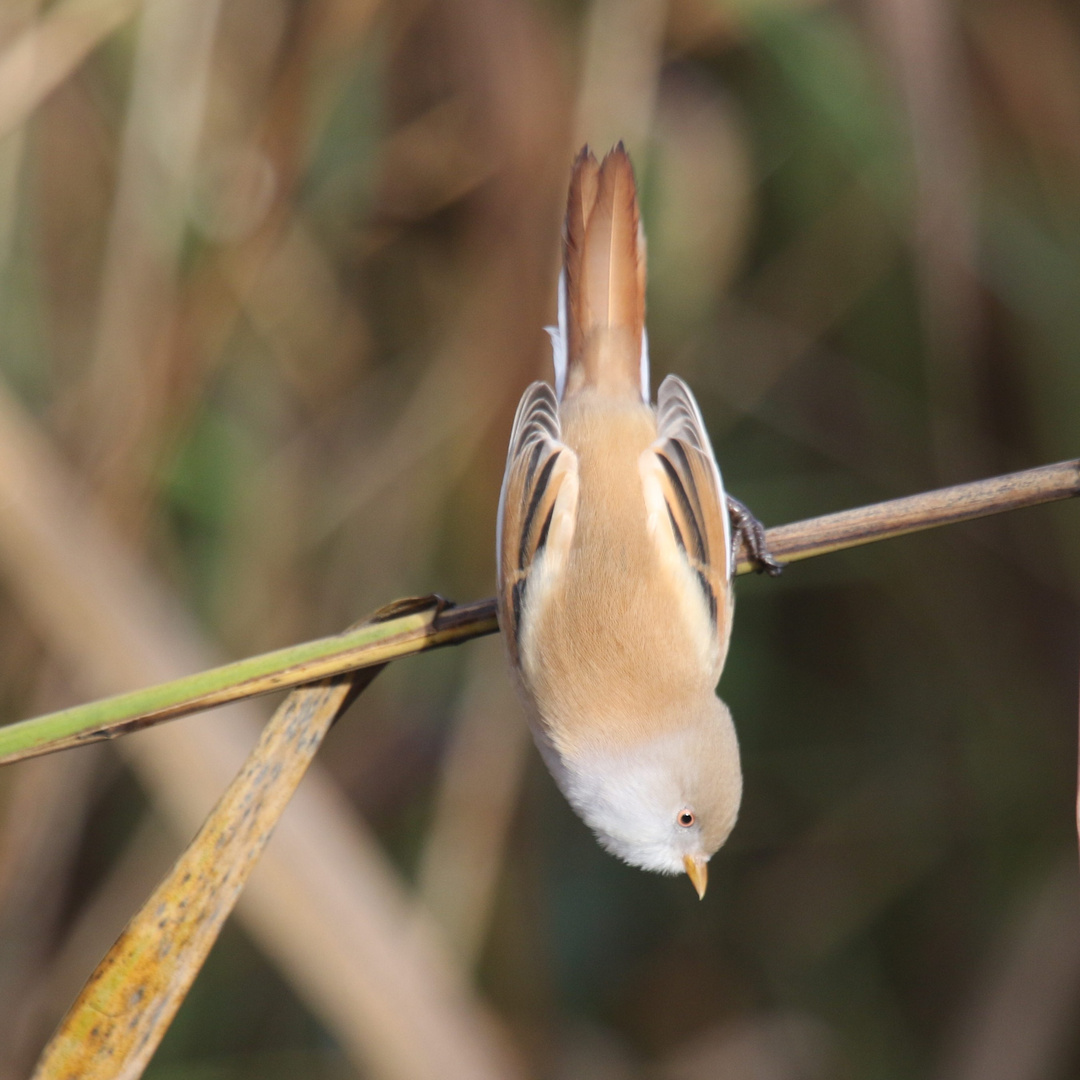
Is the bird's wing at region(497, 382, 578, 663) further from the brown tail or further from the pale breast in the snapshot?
the brown tail

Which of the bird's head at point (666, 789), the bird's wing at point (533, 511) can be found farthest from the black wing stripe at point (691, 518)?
the bird's head at point (666, 789)

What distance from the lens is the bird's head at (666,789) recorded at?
2029 millimetres

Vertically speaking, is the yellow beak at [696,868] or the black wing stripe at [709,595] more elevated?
the black wing stripe at [709,595]

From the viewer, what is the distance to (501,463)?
2.62 m

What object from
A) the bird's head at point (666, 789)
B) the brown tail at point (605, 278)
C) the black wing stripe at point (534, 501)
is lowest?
the bird's head at point (666, 789)

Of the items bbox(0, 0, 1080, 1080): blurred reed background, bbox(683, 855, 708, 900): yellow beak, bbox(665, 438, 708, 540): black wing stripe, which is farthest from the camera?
bbox(0, 0, 1080, 1080): blurred reed background

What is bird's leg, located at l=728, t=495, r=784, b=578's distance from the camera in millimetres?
1940

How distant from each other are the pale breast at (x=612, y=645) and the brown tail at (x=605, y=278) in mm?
487

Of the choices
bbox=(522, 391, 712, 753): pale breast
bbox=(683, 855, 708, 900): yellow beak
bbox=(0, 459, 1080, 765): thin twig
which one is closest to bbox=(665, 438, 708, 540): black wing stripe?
bbox=(522, 391, 712, 753): pale breast

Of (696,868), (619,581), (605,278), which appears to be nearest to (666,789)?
(696,868)

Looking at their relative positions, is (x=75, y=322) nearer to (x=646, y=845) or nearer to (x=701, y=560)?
(x=701, y=560)

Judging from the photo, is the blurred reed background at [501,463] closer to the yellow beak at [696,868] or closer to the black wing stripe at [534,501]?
the black wing stripe at [534,501]

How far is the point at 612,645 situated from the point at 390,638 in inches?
22.2

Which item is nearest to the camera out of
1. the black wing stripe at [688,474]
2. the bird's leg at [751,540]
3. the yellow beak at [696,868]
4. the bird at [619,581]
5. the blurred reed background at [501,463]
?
the bird's leg at [751,540]
